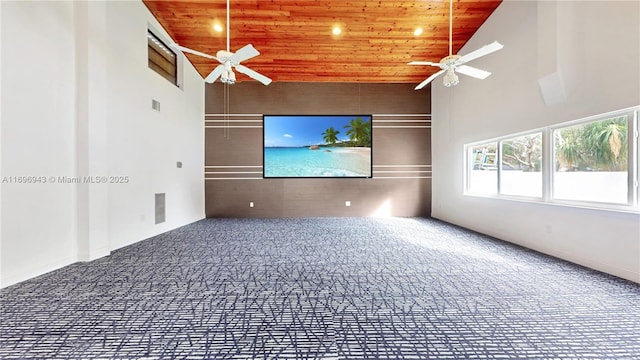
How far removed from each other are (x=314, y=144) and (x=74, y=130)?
4790 millimetres

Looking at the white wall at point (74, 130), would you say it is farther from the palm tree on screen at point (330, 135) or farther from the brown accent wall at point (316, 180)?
the palm tree on screen at point (330, 135)

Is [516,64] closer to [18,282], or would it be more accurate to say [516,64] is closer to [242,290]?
[242,290]

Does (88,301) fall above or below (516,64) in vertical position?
below

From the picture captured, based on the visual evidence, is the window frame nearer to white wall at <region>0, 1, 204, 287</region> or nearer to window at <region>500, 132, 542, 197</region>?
white wall at <region>0, 1, 204, 287</region>

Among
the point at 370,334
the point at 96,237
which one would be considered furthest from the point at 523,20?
the point at 96,237

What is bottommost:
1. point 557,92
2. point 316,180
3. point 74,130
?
point 316,180

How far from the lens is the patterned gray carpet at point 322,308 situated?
5.38 feet

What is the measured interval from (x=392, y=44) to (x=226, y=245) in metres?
5.11

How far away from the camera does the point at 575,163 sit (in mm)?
3400

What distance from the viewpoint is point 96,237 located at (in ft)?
10.9

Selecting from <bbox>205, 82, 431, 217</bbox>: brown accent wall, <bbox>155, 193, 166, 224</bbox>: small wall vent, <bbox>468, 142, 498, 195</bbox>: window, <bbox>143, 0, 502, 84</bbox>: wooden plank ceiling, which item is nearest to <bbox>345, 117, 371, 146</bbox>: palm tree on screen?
<bbox>205, 82, 431, 217</bbox>: brown accent wall

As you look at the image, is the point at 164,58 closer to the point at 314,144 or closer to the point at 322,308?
the point at 314,144

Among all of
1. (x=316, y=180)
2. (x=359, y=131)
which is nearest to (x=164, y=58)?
(x=316, y=180)

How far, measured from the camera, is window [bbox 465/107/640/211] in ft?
9.18
